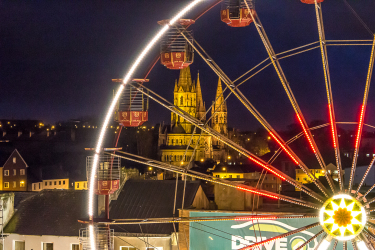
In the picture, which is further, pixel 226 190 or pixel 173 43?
pixel 226 190

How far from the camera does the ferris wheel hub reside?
1179cm

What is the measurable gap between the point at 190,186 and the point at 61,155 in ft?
267

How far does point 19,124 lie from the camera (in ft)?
474

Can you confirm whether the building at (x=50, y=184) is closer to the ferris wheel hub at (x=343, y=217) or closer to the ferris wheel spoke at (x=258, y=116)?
the ferris wheel spoke at (x=258, y=116)

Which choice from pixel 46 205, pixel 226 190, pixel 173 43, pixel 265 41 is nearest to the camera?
pixel 265 41

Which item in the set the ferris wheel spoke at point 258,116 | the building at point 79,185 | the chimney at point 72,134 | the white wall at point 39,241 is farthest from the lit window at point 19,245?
the chimney at point 72,134

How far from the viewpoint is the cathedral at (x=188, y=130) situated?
140 m

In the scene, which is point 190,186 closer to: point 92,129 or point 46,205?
point 46,205

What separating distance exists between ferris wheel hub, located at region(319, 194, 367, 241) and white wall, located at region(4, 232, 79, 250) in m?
15.3

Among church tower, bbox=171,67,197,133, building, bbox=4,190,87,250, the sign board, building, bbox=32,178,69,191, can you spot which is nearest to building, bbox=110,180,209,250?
building, bbox=4,190,87,250

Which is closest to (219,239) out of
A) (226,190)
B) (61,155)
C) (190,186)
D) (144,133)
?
(226,190)

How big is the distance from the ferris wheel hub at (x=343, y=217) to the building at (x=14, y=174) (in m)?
67.3

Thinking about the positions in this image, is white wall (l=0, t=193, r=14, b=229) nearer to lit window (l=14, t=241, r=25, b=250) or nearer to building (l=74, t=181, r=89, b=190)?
lit window (l=14, t=241, r=25, b=250)

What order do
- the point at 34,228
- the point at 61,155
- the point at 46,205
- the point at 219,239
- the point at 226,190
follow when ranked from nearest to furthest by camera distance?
the point at 219,239
the point at 226,190
the point at 34,228
the point at 46,205
the point at 61,155
